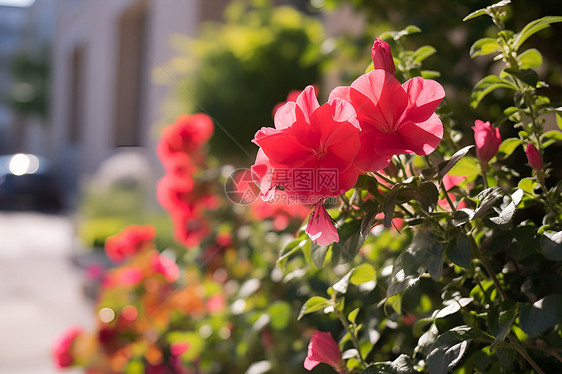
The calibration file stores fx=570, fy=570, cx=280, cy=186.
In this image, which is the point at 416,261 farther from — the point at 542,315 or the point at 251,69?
the point at 251,69

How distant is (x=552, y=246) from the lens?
432mm

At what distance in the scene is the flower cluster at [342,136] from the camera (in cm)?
43

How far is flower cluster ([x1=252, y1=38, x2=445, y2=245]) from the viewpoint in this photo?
1.41 feet

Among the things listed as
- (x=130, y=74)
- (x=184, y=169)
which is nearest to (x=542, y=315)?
(x=184, y=169)

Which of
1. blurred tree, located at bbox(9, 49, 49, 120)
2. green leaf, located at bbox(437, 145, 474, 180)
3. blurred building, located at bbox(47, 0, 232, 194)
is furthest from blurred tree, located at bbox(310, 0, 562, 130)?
blurred tree, located at bbox(9, 49, 49, 120)

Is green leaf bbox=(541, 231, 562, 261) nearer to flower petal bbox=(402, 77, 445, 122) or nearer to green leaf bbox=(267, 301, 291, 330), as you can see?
flower petal bbox=(402, 77, 445, 122)

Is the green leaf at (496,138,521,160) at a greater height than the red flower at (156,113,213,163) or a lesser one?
greater

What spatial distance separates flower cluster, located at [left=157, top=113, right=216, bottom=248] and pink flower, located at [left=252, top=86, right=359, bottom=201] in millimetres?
1027

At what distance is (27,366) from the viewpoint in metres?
2.69

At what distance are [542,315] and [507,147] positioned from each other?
Answer: 28cm

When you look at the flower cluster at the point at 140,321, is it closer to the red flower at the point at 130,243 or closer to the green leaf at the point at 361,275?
the red flower at the point at 130,243

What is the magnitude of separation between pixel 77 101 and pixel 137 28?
4.83 m

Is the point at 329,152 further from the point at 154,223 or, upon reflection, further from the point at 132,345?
the point at 154,223

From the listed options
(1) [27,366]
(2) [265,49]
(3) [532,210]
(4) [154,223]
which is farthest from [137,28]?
(3) [532,210]
